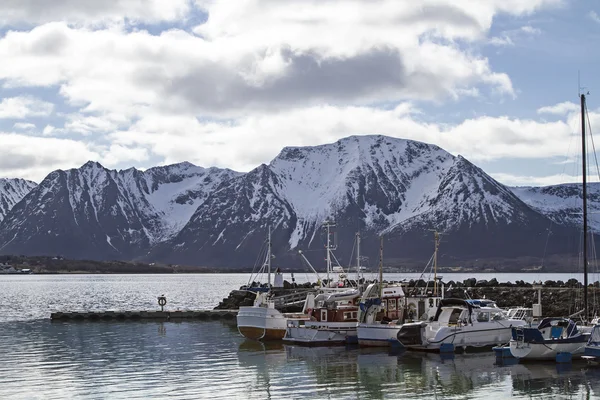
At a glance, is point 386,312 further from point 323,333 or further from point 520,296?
point 520,296

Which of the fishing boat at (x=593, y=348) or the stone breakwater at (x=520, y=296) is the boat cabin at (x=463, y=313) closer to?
the fishing boat at (x=593, y=348)

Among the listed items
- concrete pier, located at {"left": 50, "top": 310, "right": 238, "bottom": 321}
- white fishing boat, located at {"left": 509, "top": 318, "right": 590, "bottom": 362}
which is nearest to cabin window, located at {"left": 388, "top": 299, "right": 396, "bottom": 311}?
white fishing boat, located at {"left": 509, "top": 318, "right": 590, "bottom": 362}

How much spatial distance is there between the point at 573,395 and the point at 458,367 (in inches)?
421

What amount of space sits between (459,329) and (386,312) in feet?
27.4

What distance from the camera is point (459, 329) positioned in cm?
5928

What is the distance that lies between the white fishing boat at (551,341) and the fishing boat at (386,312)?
11.0 meters

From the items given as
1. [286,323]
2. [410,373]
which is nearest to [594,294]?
[286,323]

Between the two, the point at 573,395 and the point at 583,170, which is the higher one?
the point at 583,170

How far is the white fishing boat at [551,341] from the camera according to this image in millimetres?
52500

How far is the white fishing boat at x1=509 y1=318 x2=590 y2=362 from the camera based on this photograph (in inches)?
2067

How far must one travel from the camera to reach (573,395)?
42844 mm

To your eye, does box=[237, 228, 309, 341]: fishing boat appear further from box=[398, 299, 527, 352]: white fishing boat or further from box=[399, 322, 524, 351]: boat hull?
box=[399, 322, 524, 351]: boat hull

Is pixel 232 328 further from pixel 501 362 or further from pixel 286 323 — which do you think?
pixel 501 362

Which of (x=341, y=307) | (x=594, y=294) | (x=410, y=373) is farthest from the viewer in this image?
(x=594, y=294)
